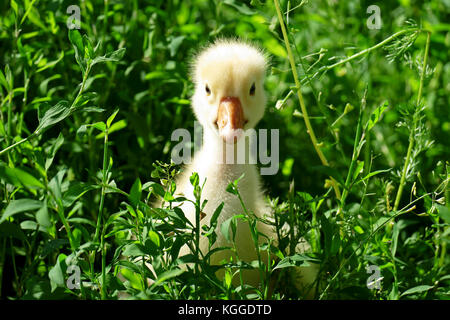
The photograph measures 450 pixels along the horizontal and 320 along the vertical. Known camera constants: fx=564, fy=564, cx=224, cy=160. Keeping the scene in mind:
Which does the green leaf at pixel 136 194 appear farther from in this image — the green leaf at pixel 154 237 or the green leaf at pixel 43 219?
the green leaf at pixel 43 219

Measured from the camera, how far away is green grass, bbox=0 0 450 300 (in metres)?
1.69

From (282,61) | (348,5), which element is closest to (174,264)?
(282,61)

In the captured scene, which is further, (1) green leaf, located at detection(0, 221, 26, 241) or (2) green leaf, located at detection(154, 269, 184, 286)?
(1) green leaf, located at detection(0, 221, 26, 241)

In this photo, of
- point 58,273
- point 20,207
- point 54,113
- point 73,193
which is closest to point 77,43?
point 54,113

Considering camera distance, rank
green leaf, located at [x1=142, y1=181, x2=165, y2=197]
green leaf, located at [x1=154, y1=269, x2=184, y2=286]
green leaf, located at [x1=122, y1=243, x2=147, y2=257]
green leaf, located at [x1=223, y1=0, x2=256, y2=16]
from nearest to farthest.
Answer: green leaf, located at [x1=154, y1=269, x2=184, y2=286] → green leaf, located at [x1=122, y1=243, x2=147, y2=257] → green leaf, located at [x1=142, y1=181, x2=165, y2=197] → green leaf, located at [x1=223, y1=0, x2=256, y2=16]

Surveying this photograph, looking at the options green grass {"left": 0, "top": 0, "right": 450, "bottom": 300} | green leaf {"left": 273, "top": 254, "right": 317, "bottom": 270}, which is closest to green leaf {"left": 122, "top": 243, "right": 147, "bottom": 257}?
green grass {"left": 0, "top": 0, "right": 450, "bottom": 300}

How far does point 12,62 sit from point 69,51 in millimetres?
278

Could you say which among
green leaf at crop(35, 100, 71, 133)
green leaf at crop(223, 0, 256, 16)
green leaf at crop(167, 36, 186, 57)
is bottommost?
green leaf at crop(35, 100, 71, 133)

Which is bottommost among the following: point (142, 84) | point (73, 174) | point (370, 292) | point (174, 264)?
point (370, 292)

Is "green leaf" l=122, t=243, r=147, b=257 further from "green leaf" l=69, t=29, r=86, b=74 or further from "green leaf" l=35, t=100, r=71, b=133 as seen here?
"green leaf" l=69, t=29, r=86, b=74

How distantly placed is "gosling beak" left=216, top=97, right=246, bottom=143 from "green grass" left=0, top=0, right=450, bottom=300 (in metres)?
0.15

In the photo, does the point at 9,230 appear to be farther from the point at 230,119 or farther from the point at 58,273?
the point at 230,119

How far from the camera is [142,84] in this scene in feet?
9.59
